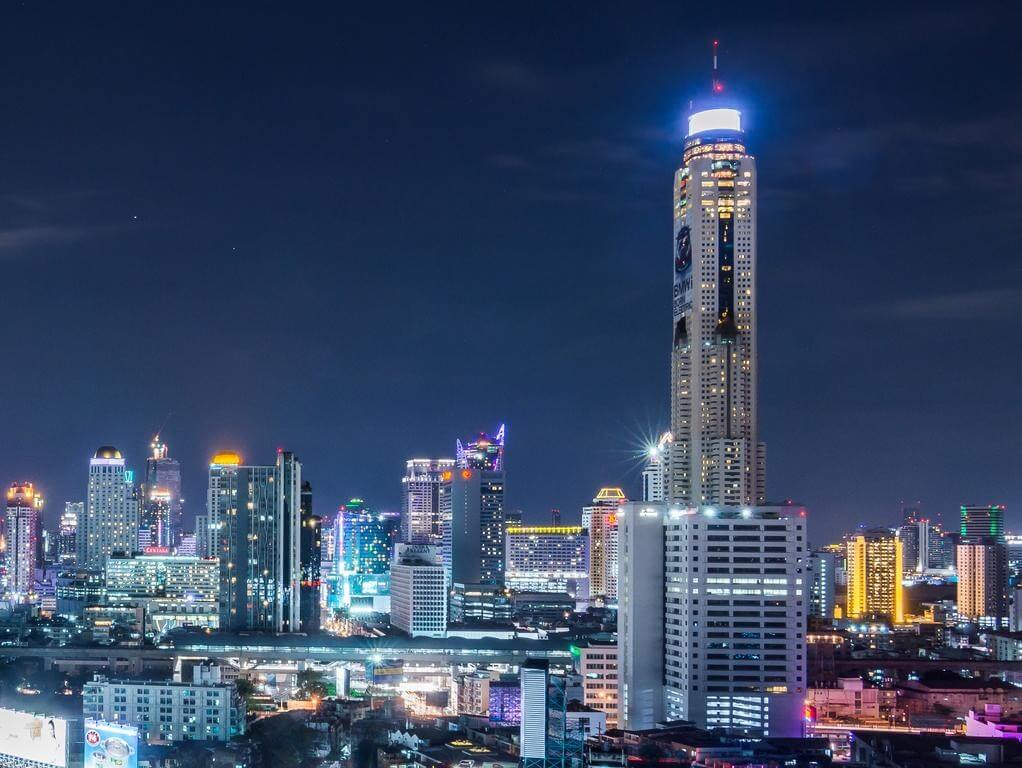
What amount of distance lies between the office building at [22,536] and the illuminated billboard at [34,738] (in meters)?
42.4

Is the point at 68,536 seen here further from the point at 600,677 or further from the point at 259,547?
the point at 600,677

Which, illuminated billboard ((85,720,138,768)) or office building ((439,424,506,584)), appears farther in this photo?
office building ((439,424,506,584))

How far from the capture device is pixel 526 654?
30.5 m

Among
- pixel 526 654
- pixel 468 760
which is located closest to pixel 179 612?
pixel 526 654

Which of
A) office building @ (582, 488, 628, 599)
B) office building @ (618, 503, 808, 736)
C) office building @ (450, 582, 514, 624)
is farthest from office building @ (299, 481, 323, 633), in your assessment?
office building @ (618, 503, 808, 736)

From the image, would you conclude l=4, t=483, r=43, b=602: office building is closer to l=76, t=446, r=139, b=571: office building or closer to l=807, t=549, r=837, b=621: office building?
l=76, t=446, r=139, b=571: office building

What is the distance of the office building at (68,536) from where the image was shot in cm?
6294

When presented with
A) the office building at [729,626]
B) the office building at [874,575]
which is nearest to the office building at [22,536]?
the office building at [874,575]

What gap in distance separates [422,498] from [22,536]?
17940 mm

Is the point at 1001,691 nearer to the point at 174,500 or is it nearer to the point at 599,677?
the point at 599,677

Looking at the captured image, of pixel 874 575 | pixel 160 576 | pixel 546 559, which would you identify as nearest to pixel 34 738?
pixel 160 576

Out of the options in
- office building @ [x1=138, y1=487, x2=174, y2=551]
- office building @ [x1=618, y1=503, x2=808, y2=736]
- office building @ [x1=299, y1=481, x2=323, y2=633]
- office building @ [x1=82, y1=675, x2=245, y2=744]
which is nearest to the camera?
office building @ [x1=618, y1=503, x2=808, y2=736]

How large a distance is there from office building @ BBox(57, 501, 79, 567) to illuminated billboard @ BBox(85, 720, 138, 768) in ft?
156

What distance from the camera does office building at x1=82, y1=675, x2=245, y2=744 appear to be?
1989cm
